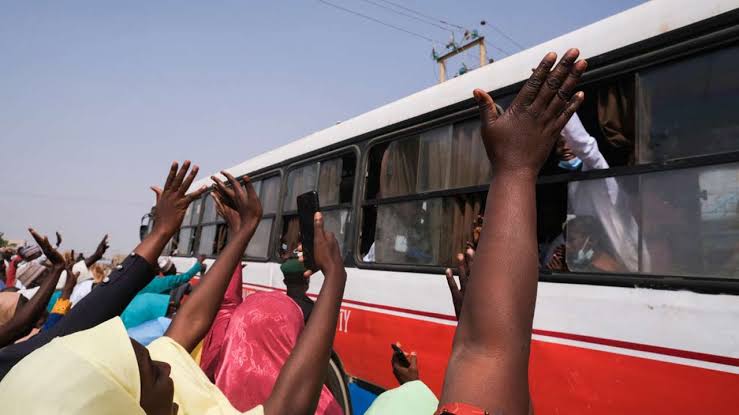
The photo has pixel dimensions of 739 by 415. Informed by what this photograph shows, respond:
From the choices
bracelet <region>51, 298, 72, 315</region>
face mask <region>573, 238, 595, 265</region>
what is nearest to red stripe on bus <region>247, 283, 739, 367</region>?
face mask <region>573, 238, 595, 265</region>

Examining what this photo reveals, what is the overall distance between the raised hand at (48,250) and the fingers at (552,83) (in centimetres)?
323

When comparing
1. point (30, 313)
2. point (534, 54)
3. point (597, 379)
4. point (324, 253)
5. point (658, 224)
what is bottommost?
point (597, 379)

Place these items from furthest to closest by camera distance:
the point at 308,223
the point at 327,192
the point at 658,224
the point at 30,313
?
the point at 327,192, the point at 30,313, the point at 658,224, the point at 308,223

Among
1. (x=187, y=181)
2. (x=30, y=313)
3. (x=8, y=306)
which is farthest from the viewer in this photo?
(x=8, y=306)

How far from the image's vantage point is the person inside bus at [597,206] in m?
2.48

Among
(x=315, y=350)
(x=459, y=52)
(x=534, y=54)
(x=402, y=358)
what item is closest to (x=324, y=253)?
(x=315, y=350)

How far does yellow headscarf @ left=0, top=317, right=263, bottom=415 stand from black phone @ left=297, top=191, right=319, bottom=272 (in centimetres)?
68

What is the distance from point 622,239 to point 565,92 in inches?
71.7

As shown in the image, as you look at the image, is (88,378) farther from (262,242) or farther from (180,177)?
(262,242)

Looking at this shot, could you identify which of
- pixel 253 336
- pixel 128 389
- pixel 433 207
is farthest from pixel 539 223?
pixel 128 389

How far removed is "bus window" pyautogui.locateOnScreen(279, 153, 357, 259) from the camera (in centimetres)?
445

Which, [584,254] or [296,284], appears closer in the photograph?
[584,254]

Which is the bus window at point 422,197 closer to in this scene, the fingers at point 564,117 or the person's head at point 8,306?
the fingers at point 564,117

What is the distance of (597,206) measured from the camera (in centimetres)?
260
